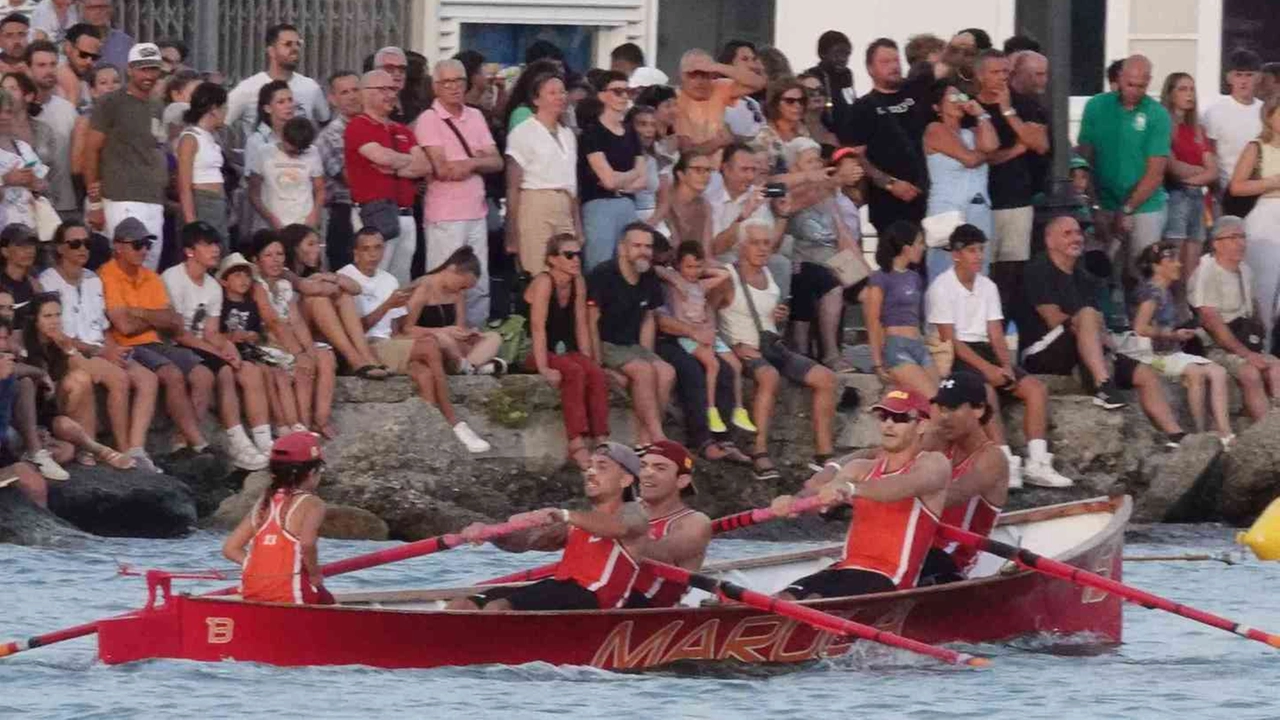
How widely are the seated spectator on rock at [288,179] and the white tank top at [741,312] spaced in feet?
8.91

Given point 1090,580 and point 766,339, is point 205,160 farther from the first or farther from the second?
point 1090,580

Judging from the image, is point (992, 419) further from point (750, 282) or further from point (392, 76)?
point (392, 76)

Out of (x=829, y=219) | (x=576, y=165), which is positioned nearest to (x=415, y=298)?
(x=576, y=165)

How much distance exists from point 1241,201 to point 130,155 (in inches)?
315

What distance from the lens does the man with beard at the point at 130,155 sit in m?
19.0

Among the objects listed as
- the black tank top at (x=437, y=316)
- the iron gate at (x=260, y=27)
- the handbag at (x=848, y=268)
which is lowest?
the black tank top at (x=437, y=316)

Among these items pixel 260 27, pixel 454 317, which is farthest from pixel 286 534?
pixel 260 27

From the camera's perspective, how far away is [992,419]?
20.5 meters

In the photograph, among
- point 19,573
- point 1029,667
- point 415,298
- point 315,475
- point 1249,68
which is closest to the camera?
point 315,475

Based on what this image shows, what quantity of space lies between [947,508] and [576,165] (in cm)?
478

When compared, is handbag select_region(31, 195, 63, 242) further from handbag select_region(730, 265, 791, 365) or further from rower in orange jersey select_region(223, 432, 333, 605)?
rower in orange jersey select_region(223, 432, 333, 605)

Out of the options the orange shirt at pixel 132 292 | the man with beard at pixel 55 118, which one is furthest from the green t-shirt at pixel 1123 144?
the man with beard at pixel 55 118

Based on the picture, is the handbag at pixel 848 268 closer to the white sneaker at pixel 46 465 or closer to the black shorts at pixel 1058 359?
the black shorts at pixel 1058 359

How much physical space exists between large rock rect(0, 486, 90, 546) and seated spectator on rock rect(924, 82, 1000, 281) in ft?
20.2
